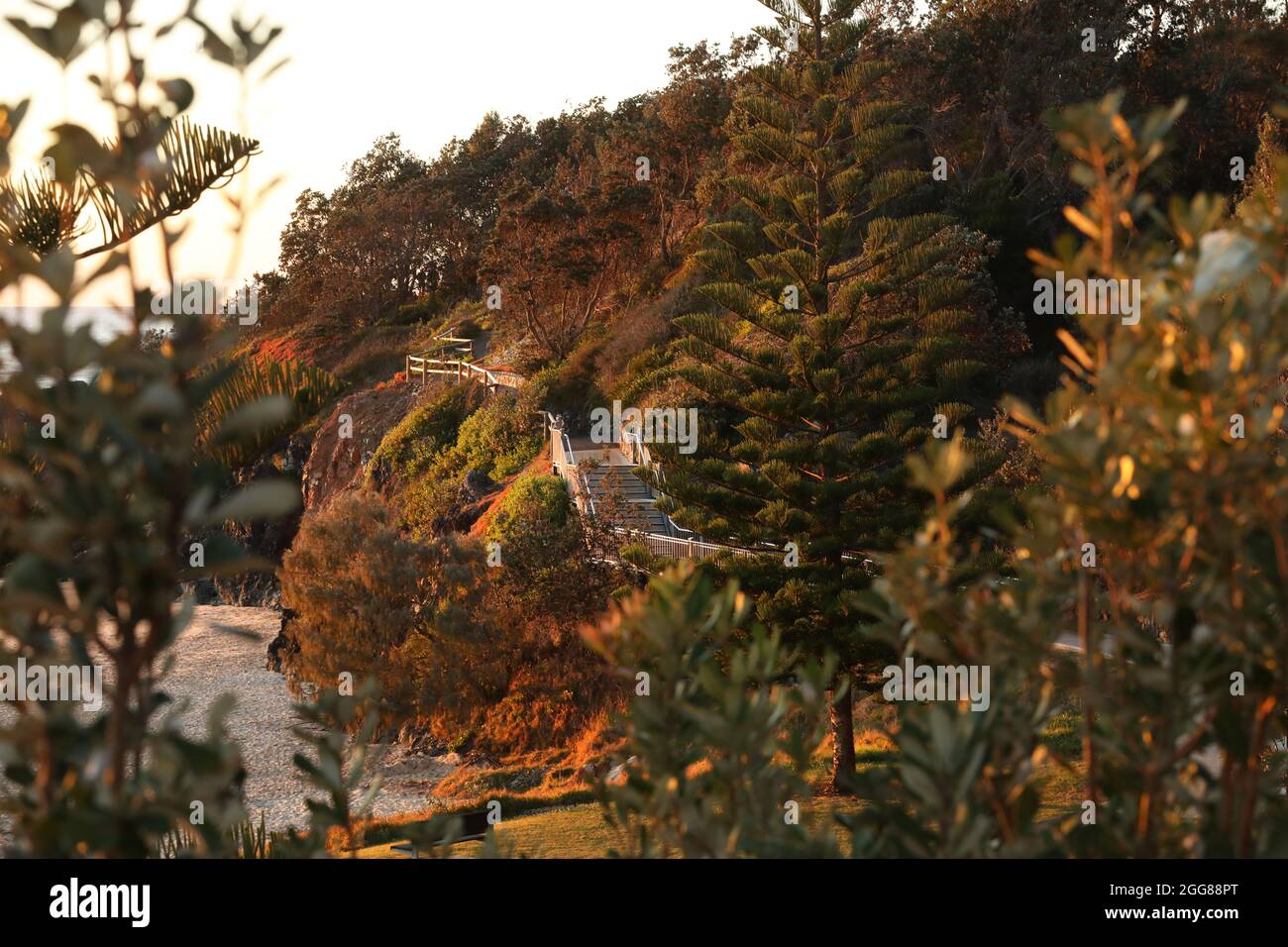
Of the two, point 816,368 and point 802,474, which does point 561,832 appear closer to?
point 802,474

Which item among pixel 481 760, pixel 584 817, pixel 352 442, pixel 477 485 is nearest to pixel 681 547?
pixel 584 817

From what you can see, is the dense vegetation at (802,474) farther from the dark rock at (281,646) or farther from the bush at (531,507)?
the dark rock at (281,646)

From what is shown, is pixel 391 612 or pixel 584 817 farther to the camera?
pixel 391 612

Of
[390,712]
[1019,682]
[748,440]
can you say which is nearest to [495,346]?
[390,712]

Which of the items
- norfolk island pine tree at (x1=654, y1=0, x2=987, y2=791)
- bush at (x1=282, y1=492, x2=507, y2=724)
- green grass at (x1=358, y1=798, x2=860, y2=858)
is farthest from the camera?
bush at (x1=282, y1=492, x2=507, y2=724)

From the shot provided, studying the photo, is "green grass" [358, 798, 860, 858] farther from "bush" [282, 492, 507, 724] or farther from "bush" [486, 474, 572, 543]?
"bush" [486, 474, 572, 543]

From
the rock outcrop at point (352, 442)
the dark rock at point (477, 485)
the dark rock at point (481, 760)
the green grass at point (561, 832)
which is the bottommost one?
the dark rock at point (481, 760)

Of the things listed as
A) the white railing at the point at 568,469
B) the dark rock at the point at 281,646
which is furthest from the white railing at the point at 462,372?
the dark rock at the point at 281,646

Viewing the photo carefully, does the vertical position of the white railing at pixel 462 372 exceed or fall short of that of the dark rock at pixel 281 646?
it exceeds it

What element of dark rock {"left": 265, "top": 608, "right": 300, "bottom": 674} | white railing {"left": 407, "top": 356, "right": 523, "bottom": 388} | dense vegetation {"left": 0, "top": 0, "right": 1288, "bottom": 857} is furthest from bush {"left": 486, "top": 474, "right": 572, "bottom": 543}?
white railing {"left": 407, "top": 356, "right": 523, "bottom": 388}

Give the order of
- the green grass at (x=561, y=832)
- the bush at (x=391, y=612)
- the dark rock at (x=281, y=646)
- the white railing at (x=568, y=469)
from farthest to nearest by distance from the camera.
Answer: the dark rock at (x=281, y=646) < the white railing at (x=568, y=469) < the bush at (x=391, y=612) < the green grass at (x=561, y=832)

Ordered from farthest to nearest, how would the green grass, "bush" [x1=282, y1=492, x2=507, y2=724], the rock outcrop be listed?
the rock outcrop, "bush" [x1=282, y1=492, x2=507, y2=724], the green grass

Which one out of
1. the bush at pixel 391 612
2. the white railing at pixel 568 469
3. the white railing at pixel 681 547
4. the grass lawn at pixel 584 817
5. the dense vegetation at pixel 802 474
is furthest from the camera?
the white railing at pixel 568 469
